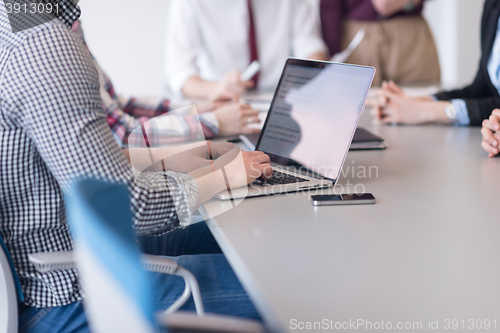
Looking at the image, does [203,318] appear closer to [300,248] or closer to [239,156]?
[300,248]

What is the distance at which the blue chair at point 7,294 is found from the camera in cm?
69

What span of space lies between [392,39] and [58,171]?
1916 mm

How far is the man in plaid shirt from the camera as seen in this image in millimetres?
628

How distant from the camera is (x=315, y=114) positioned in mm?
900

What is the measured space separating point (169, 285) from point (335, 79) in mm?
494

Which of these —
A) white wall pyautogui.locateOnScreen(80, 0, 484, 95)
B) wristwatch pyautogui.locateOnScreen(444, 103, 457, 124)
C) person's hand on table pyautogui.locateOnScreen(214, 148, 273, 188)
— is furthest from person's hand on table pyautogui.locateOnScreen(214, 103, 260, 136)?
white wall pyautogui.locateOnScreen(80, 0, 484, 95)

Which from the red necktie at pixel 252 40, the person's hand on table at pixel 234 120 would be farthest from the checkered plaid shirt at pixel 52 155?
the red necktie at pixel 252 40

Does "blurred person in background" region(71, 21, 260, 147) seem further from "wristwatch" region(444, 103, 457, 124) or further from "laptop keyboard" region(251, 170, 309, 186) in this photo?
"wristwatch" region(444, 103, 457, 124)

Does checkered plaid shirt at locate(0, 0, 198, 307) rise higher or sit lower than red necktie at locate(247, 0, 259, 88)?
higher

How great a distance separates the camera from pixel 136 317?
0.33m

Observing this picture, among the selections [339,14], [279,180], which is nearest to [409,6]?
[339,14]

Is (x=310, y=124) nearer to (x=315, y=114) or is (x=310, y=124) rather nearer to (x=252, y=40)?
(x=315, y=114)

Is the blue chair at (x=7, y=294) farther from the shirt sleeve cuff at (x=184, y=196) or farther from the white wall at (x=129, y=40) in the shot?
the white wall at (x=129, y=40)

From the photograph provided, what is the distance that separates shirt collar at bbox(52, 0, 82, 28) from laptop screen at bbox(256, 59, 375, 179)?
0.44 metres
